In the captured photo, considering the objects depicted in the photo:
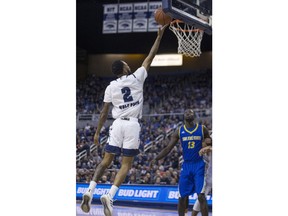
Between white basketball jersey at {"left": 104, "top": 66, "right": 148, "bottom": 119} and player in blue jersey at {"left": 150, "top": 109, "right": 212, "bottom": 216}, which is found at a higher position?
white basketball jersey at {"left": 104, "top": 66, "right": 148, "bottom": 119}

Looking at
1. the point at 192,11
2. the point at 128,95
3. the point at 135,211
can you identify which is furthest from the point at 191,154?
the point at 135,211

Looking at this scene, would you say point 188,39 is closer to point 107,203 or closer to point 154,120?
point 107,203

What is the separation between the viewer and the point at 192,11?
20.3 feet

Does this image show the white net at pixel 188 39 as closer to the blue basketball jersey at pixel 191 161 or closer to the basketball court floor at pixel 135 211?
the blue basketball jersey at pixel 191 161

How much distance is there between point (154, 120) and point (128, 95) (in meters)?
9.63

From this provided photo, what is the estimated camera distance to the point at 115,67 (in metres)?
6.01

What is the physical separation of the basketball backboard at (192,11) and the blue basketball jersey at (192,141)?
3.92 ft

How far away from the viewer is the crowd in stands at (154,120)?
9.11 m

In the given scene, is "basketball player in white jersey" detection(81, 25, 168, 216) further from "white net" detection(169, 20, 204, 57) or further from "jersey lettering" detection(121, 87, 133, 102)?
"white net" detection(169, 20, 204, 57)

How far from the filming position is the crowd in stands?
29.9 feet

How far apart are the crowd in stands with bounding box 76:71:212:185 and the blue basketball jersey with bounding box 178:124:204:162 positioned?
4.24 ft

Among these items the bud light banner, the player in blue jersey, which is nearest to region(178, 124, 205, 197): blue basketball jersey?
the player in blue jersey
